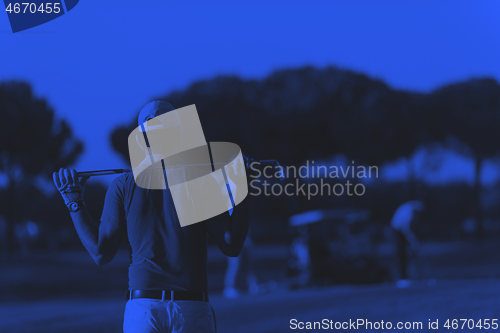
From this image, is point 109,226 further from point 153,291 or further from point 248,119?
point 248,119

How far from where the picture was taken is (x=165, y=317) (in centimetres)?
171

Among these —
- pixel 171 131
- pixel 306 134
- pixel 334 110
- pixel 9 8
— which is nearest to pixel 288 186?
pixel 306 134

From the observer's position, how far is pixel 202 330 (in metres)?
1.73

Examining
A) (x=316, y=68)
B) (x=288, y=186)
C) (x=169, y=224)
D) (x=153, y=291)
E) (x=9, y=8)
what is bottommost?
(x=288, y=186)

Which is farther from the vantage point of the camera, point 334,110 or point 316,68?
point 334,110

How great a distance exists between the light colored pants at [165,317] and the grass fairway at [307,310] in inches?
138

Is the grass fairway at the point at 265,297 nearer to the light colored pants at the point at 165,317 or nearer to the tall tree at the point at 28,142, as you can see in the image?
the tall tree at the point at 28,142

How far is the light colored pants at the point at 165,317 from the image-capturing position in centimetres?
171

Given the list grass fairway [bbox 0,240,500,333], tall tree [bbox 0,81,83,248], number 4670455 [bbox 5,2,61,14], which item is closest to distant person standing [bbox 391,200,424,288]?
grass fairway [bbox 0,240,500,333]

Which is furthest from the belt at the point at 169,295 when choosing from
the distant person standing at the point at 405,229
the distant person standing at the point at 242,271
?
the distant person standing at the point at 405,229

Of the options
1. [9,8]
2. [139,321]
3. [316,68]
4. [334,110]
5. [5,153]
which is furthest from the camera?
[334,110]

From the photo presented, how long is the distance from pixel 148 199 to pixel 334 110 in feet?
29.1

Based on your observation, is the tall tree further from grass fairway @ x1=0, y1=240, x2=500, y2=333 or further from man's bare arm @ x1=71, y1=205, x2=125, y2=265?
man's bare arm @ x1=71, y1=205, x2=125, y2=265

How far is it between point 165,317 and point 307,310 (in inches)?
165
